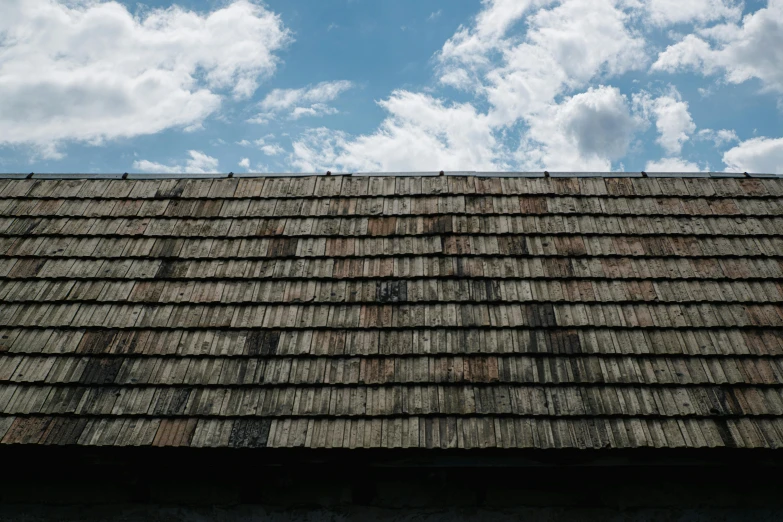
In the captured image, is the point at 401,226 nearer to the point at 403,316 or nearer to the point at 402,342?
the point at 403,316

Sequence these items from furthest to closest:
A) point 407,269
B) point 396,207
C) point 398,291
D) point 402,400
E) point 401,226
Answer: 1. point 396,207
2. point 401,226
3. point 407,269
4. point 398,291
5. point 402,400

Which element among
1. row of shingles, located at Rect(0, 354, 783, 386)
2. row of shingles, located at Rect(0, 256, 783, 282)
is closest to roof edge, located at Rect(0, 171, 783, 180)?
row of shingles, located at Rect(0, 256, 783, 282)

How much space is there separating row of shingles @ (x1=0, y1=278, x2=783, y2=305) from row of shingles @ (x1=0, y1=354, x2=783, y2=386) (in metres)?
0.72

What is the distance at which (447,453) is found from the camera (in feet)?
14.2

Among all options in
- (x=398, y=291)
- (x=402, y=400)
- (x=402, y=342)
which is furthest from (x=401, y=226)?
(x=402, y=400)

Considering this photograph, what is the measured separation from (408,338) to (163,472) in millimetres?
2403

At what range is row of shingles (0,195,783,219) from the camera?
21.3 feet

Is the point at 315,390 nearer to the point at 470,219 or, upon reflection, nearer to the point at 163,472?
the point at 163,472

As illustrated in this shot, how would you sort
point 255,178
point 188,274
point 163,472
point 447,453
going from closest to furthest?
point 447,453 → point 163,472 → point 188,274 → point 255,178

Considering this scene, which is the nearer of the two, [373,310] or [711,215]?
[373,310]

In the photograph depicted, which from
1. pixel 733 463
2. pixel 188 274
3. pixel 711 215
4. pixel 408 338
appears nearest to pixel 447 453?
pixel 408 338

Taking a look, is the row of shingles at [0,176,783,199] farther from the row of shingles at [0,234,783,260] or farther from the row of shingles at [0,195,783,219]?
the row of shingles at [0,234,783,260]

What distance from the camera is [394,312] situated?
5.39 m

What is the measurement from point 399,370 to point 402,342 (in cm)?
32
